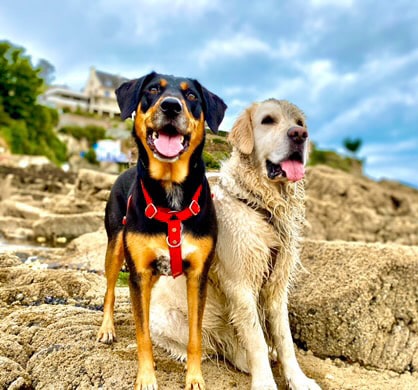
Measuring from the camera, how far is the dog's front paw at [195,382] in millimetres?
3498

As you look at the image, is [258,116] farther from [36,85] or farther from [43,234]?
[36,85]

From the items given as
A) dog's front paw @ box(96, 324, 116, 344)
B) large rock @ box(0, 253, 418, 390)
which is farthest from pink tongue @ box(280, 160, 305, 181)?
dog's front paw @ box(96, 324, 116, 344)

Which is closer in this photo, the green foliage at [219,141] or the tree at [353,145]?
the green foliage at [219,141]

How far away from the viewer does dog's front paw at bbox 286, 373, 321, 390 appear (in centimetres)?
383

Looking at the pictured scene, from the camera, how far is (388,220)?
60.5 ft

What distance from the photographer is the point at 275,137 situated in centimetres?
376

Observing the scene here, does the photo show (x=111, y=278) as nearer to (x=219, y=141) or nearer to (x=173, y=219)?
(x=173, y=219)

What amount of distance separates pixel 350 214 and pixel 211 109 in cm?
1438

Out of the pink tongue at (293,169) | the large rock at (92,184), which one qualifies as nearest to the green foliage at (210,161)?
the pink tongue at (293,169)

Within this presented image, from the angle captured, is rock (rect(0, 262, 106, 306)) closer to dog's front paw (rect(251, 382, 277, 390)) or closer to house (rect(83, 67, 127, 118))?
dog's front paw (rect(251, 382, 277, 390))

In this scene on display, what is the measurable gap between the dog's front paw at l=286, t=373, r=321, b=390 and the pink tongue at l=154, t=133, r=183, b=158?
208 cm

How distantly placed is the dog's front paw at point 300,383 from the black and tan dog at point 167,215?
81 cm

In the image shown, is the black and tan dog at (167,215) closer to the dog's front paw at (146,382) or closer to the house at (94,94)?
the dog's front paw at (146,382)

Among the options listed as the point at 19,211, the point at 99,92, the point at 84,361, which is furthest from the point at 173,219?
the point at 99,92
